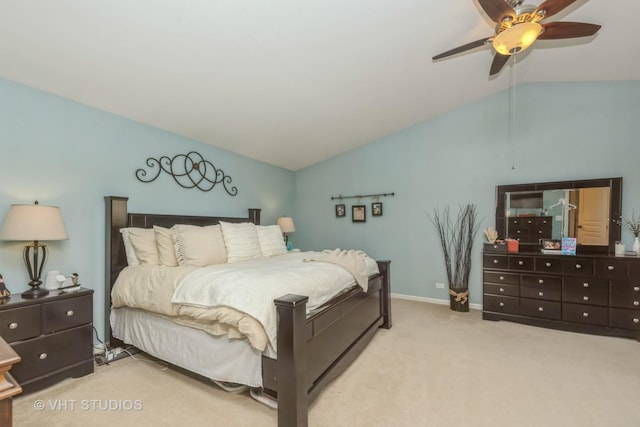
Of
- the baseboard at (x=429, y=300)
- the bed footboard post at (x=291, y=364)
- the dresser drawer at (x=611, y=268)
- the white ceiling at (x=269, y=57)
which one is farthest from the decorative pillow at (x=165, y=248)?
the dresser drawer at (x=611, y=268)

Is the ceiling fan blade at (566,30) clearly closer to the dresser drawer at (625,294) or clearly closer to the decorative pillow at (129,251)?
the dresser drawer at (625,294)

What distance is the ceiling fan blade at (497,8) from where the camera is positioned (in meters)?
1.76

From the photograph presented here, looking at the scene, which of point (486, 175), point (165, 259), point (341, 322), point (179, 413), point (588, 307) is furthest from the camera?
point (486, 175)

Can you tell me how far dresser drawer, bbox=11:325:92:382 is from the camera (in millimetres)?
2023

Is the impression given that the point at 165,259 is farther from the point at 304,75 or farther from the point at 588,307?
the point at 588,307

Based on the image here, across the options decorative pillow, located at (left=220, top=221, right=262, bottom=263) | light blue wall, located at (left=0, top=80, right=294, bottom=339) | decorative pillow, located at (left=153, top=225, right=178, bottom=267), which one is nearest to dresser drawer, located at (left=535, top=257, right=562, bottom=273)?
decorative pillow, located at (left=220, top=221, right=262, bottom=263)

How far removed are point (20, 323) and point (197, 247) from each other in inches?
48.7

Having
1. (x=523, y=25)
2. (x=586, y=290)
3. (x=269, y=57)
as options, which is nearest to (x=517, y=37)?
(x=523, y=25)

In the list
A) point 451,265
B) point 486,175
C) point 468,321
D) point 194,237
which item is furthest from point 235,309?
point 486,175

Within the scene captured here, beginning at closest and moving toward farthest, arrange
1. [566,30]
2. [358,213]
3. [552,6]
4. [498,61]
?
[552,6], [566,30], [498,61], [358,213]

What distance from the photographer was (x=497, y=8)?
1805 millimetres

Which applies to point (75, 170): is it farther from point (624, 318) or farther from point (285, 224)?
point (624, 318)

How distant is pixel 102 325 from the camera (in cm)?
278

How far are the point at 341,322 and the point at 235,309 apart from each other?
87cm
